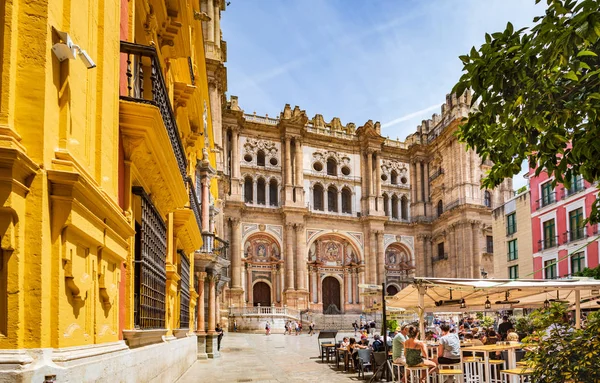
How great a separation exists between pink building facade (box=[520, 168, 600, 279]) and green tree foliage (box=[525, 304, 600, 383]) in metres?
22.3

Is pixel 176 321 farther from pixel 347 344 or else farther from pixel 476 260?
pixel 476 260

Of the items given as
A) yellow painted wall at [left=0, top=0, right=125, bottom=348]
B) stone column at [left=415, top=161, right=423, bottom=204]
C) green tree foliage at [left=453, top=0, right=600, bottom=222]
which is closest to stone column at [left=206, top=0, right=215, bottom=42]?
stone column at [left=415, top=161, right=423, bottom=204]

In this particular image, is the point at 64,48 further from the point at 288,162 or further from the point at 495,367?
the point at 288,162

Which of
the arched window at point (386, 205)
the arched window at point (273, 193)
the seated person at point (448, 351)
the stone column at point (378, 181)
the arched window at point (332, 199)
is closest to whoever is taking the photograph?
the seated person at point (448, 351)

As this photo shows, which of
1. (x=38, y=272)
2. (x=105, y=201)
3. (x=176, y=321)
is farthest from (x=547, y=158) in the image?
(x=176, y=321)

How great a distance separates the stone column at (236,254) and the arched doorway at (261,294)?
3074 mm

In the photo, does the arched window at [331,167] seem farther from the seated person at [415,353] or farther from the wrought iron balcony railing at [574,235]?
the seated person at [415,353]

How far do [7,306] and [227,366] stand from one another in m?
13.3

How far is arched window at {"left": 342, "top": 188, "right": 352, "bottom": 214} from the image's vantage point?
4662 cm

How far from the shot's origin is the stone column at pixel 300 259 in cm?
4172

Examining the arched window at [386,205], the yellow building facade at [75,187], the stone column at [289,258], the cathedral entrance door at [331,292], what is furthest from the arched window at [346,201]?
the yellow building facade at [75,187]

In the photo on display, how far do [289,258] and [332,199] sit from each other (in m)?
7.13

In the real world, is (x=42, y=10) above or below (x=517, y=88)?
above

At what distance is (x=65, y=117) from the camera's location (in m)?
3.95
